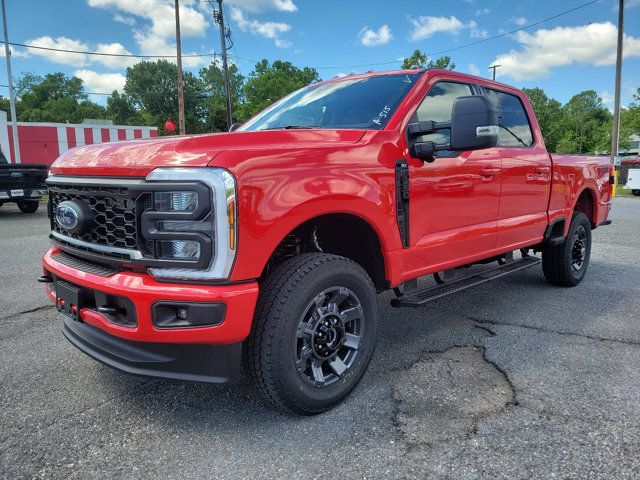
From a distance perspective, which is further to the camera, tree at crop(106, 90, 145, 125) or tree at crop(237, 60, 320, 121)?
tree at crop(106, 90, 145, 125)

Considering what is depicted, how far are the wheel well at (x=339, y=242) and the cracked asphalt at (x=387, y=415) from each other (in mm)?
698

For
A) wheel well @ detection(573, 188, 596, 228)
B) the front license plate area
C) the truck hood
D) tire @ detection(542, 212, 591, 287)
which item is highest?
the truck hood

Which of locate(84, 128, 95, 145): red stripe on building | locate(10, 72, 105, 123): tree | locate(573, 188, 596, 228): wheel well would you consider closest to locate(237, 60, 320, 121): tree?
locate(84, 128, 95, 145): red stripe on building

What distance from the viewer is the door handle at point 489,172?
357cm

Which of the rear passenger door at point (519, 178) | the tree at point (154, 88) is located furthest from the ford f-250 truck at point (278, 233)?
the tree at point (154, 88)

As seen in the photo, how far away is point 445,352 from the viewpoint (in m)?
3.44

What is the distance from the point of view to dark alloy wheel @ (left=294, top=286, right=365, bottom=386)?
8.18ft

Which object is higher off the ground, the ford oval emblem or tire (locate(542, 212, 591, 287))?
the ford oval emblem

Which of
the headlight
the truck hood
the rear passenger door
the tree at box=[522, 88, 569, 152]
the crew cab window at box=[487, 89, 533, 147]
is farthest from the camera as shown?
the tree at box=[522, 88, 569, 152]

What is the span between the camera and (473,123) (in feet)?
9.16

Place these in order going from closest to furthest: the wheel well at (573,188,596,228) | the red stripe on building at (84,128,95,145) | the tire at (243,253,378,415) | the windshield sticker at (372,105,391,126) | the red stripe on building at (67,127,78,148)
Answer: the tire at (243,253,378,415), the windshield sticker at (372,105,391,126), the wheel well at (573,188,596,228), the red stripe on building at (67,127,78,148), the red stripe on building at (84,128,95,145)

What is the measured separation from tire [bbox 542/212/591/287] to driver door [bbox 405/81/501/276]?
5.29 ft

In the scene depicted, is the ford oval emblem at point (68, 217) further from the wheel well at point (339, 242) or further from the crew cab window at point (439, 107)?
the crew cab window at point (439, 107)

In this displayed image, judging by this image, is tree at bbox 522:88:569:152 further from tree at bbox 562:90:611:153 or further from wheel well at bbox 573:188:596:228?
wheel well at bbox 573:188:596:228
